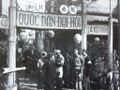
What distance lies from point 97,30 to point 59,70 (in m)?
0.55

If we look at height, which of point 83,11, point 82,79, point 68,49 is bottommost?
point 82,79

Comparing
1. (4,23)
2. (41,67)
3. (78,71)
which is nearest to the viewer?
(4,23)

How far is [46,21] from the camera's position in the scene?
3344 mm

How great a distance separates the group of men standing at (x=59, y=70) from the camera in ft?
11.0

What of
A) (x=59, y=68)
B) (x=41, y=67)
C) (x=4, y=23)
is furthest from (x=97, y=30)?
(x=4, y=23)

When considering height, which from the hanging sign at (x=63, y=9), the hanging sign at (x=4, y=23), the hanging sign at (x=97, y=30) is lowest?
the hanging sign at (x=97, y=30)

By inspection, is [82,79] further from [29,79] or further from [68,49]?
[29,79]

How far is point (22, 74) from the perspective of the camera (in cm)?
327

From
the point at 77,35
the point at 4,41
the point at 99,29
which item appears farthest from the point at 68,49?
the point at 4,41

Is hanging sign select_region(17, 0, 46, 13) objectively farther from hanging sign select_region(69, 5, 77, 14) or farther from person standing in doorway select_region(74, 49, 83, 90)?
person standing in doorway select_region(74, 49, 83, 90)

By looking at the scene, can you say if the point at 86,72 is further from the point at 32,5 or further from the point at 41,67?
the point at 32,5

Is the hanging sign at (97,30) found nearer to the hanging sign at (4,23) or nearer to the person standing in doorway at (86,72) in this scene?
the person standing in doorway at (86,72)

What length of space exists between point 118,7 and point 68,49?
69 cm

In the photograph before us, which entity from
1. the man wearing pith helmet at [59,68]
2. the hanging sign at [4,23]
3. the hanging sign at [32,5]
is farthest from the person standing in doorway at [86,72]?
the hanging sign at [4,23]
